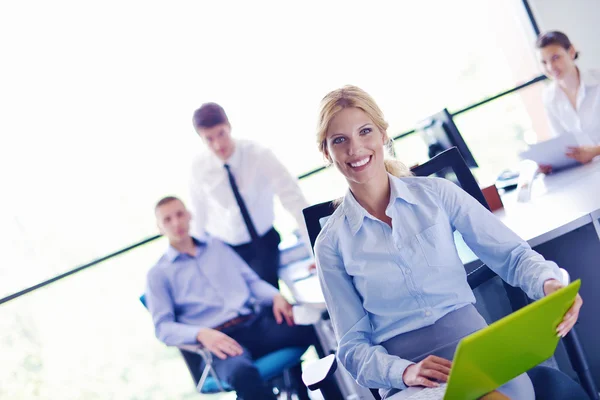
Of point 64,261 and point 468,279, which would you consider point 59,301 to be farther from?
point 468,279

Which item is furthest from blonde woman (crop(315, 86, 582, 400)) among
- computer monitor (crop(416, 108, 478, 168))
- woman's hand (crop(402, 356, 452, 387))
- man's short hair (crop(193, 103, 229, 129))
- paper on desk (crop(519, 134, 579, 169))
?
man's short hair (crop(193, 103, 229, 129))

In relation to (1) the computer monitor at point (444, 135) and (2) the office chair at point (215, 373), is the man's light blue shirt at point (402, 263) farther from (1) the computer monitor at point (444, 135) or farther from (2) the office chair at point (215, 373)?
(2) the office chair at point (215, 373)

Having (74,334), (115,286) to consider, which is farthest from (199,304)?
(74,334)

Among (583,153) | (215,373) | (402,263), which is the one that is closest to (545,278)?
(402,263)

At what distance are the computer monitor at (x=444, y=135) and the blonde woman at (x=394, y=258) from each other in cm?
101

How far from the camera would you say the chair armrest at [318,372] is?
1.36 metres

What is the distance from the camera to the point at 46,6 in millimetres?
4207

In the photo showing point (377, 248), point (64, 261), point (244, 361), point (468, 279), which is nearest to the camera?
point (377, 248)

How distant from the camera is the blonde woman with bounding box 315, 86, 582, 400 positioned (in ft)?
4.46

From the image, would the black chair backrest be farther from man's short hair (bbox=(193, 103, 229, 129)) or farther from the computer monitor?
the computer monitor

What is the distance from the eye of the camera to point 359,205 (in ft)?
4.74

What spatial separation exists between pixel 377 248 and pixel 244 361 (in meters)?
1.44

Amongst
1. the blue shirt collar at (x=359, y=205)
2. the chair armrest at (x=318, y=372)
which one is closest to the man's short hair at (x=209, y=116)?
the blue shirt collar at (x=359, y=205)

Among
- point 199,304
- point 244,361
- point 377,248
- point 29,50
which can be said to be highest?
point 29,50
